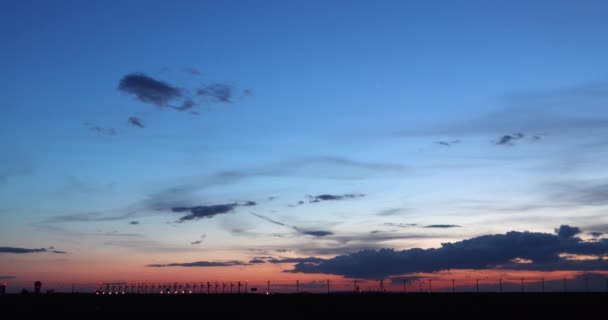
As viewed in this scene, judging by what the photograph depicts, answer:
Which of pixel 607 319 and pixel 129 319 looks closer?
pixel 607 319

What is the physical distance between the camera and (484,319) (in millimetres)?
103438

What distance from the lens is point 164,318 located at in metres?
113

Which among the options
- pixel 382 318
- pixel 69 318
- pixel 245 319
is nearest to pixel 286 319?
pixel 245 319

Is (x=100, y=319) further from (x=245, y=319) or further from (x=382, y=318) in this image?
(x=382, y=318)

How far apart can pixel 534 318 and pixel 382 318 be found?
2492 cm

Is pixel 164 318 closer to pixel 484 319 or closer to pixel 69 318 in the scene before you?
pixel 69 318

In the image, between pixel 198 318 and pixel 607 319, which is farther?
pixel 198 318

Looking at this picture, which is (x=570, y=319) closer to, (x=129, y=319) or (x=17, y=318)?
(x=129, y=319)

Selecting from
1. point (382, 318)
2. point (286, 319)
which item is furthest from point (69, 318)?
point (382, 318)

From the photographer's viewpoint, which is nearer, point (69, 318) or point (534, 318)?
point (534, 318)

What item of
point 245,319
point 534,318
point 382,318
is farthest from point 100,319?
point 534,318

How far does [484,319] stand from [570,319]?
13.6 m

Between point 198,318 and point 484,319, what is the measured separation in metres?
48.8

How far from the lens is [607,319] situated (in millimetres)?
101188
